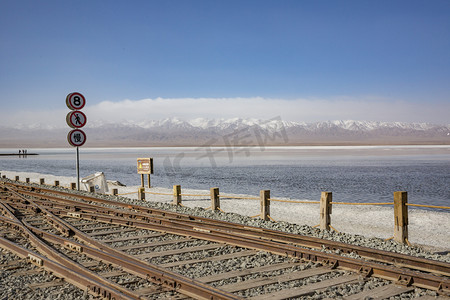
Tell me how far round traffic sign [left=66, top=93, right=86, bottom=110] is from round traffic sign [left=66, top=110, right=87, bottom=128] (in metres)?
0.25

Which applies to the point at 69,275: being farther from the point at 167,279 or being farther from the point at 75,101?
the point at 75,101

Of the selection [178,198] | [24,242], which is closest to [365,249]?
[24,242]

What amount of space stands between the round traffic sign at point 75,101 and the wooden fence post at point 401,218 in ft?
51.6

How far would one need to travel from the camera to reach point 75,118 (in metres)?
20.4

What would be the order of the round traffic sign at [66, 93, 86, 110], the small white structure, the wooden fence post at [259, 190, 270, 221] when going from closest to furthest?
the wooden fence post at [259, 190, 270, 221] < the round traffic sign at [66, 93, 86, 110] < the small white structure

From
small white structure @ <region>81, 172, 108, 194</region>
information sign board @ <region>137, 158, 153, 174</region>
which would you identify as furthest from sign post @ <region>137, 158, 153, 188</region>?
small white structure @ <region>81, 172, 108, 194</region>

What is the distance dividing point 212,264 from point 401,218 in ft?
15.7

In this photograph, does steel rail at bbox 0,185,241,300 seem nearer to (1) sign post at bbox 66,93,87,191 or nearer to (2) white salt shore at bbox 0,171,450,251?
(2) white salt shore at bbox 0,171,450,251

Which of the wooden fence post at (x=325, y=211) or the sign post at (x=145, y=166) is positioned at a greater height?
the sign post at (x=145, y=166)

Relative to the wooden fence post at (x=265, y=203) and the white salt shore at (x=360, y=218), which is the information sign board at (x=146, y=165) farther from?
the wooden fence post at (x=265, y=203)

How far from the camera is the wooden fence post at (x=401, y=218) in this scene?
955 centimetres

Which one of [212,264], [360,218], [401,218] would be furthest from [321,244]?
[360,218]

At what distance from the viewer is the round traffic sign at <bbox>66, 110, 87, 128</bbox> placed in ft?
66.2

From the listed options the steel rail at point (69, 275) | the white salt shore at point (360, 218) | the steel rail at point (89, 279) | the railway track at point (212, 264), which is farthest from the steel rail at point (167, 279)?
the white salt shore at point (360, 218)
